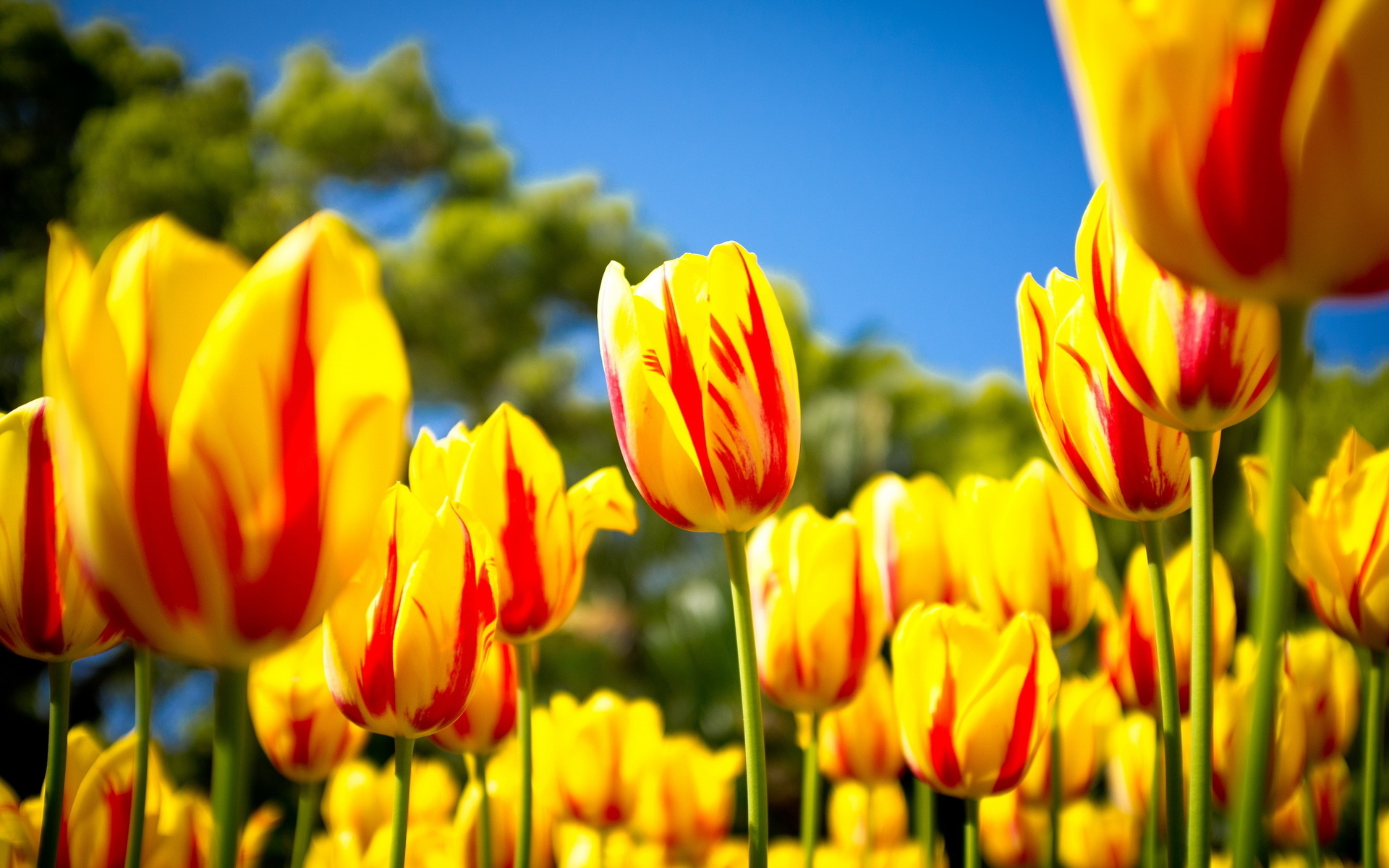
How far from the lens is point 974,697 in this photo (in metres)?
0.46

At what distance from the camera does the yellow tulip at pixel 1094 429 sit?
1.17ft

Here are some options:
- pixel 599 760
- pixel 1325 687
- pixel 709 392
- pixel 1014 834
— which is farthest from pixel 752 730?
pixel 1014 834

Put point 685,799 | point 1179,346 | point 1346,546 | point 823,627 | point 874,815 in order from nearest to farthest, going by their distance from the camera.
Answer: point 1179,346
point 1346,546
point 823,627
point 685,799
point 874,815

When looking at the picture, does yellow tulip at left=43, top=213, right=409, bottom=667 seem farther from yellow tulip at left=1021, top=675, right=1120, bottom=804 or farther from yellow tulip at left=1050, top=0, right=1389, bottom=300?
yellow tulip at left=1021, top=675, right=1120, bottom=804

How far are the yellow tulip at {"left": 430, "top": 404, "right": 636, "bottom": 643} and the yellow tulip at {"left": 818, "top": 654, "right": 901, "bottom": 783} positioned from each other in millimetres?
338

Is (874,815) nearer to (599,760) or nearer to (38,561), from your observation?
(599,760)

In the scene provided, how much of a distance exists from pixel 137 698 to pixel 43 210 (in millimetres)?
8844

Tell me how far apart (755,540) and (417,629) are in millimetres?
260

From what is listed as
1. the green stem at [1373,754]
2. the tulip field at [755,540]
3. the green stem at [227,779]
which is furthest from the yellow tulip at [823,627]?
the green stem at [227,779]

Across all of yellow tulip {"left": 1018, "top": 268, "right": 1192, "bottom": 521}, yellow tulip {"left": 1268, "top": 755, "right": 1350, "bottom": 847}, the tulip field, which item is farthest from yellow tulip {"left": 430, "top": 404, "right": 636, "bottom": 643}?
yellow tulip {"left": 1268, "top": 755, "right": 1350, "bottom": 847}

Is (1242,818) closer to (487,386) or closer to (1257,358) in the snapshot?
(1257,358)

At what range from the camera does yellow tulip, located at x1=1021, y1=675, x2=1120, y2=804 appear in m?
0.66

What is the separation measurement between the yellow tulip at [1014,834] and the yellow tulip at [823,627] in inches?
12.5

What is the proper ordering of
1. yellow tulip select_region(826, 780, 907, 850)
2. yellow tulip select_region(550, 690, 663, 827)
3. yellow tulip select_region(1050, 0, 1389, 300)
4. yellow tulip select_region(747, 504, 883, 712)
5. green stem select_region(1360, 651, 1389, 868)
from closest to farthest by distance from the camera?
yellow tulip select_region(1050, 0, 1389, 300), green stem select_region(1360, 651, 1389, 868), yellow tulip select_region(747, 504, 883, 712), yellow tulip select_region(550, 690, 663, 827), yellow tulip select_region(826, 780, 907, 850)
